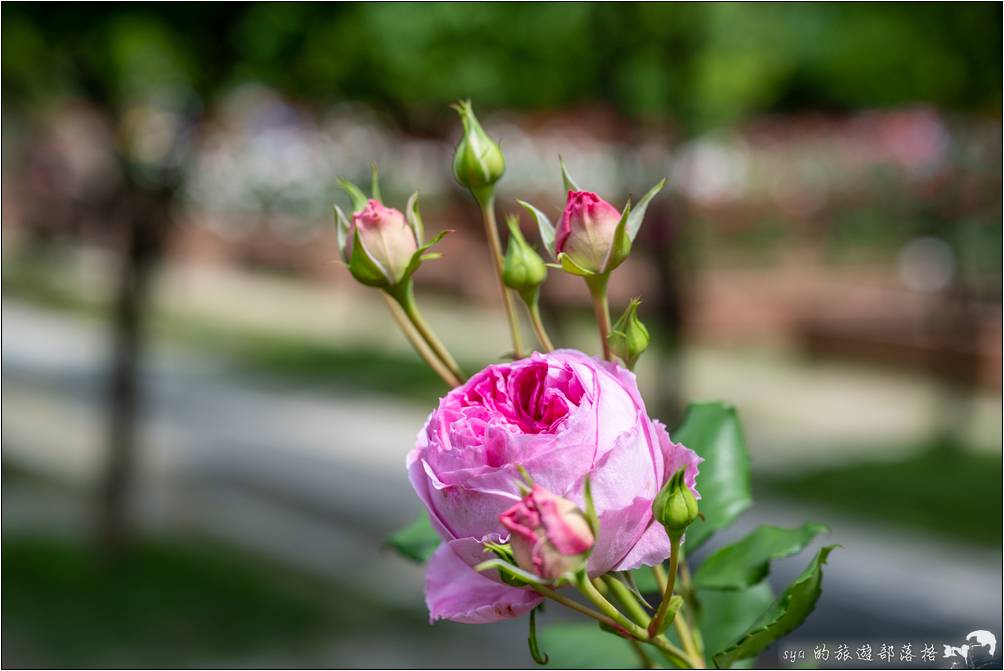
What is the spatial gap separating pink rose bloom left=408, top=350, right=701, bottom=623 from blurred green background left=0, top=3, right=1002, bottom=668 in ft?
0.55

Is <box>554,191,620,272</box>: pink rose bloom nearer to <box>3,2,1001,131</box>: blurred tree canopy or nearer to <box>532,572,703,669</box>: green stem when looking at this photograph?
<box>532,572,703,669</box>: green stem

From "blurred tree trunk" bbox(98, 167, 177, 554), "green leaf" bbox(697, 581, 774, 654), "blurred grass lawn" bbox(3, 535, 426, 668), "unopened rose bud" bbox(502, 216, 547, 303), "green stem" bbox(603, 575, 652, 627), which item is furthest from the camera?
"blurred tree trunk" bbox(98, 167, 177, 554)

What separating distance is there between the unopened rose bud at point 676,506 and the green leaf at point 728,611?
0.28 m

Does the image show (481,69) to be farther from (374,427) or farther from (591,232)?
(591,232)

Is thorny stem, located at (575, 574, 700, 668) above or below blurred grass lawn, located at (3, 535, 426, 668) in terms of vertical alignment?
above

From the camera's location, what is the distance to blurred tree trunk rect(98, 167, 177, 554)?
5074mm

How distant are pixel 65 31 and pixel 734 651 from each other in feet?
13.3

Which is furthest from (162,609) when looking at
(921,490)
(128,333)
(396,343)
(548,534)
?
(396,343)

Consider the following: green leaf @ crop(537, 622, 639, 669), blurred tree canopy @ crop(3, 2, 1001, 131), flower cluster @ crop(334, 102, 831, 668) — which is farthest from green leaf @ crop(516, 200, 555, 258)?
blurred tree canopy @ crop(3, 2, 1001, 131)

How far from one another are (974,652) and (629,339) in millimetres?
392

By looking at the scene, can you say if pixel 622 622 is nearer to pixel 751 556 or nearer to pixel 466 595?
pixel 466 595

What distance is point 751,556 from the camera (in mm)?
880

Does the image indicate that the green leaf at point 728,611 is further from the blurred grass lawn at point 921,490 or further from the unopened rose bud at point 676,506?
the blurred grass lawn at point 921,490

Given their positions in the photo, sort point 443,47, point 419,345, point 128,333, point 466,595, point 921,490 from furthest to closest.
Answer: point 921,490
point 128,333
point 443,47
point 419,345
point 466,595
